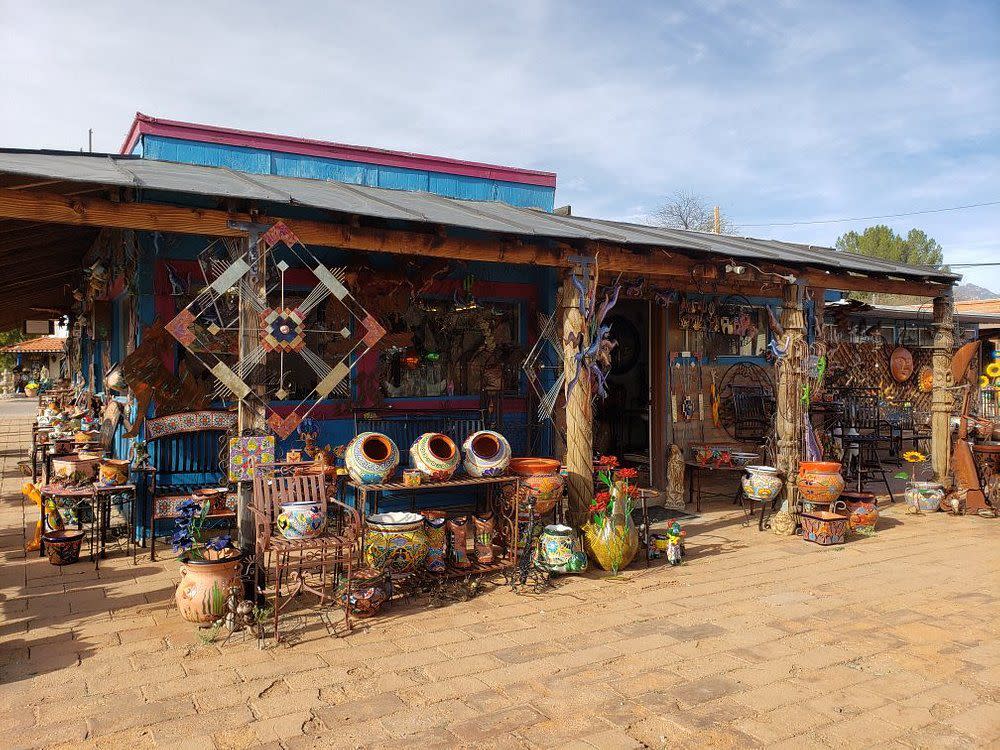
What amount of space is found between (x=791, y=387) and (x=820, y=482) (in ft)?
4.09

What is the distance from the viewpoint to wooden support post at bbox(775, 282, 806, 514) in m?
8.68

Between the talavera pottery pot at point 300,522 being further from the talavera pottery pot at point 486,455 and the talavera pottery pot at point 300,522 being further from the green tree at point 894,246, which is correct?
the green tree at point 894,246

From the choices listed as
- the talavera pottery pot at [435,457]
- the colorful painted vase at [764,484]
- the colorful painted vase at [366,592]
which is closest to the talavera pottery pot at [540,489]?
the talavera pottery pot at [435,457]

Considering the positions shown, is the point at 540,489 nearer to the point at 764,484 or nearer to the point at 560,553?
the point at 560,553

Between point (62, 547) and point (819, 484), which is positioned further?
point (819, 484)

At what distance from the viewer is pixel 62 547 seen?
6.68 m

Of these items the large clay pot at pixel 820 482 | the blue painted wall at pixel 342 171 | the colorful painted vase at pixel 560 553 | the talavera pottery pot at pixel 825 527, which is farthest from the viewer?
the blue painted wall at pixel 342 171

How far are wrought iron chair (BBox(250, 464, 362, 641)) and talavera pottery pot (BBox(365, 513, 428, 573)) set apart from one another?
158mm

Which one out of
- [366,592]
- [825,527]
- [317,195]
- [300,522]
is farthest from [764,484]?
[317,195]

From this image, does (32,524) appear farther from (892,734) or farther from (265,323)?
(892,734)

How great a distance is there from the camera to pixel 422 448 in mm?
6621

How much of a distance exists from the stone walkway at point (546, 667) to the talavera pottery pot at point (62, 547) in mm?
213

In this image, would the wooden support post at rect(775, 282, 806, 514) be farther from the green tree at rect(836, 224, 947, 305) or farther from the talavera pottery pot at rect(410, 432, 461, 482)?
the green tree at rect(836, 224, 947, 305)

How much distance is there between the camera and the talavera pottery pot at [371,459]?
6238 millimetres
